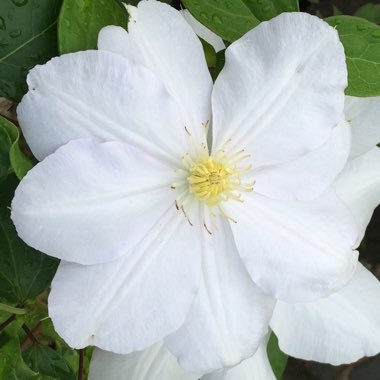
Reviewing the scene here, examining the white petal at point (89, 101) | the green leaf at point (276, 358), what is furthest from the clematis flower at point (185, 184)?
the green leaf at point (276, 358)

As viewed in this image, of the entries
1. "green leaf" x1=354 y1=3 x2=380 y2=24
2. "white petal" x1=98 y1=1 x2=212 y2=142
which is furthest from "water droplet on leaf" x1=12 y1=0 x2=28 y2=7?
"green leaf" x1=354 y1=3 x2=380 y2=24

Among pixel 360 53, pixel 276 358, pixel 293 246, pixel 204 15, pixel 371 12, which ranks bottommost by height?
pixel 276 358

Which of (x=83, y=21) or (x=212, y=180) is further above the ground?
(x=83, y=21)

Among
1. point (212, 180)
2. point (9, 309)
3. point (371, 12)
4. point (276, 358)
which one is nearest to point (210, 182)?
point (212, 180)

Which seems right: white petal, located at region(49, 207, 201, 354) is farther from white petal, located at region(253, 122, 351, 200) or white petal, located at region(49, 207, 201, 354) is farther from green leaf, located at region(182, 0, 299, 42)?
green leaf, located at region(182, 0, 299, 42)

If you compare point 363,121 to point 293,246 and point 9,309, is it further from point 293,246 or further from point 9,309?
point 9,309

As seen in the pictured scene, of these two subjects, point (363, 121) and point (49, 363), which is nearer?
point (363, 121)
